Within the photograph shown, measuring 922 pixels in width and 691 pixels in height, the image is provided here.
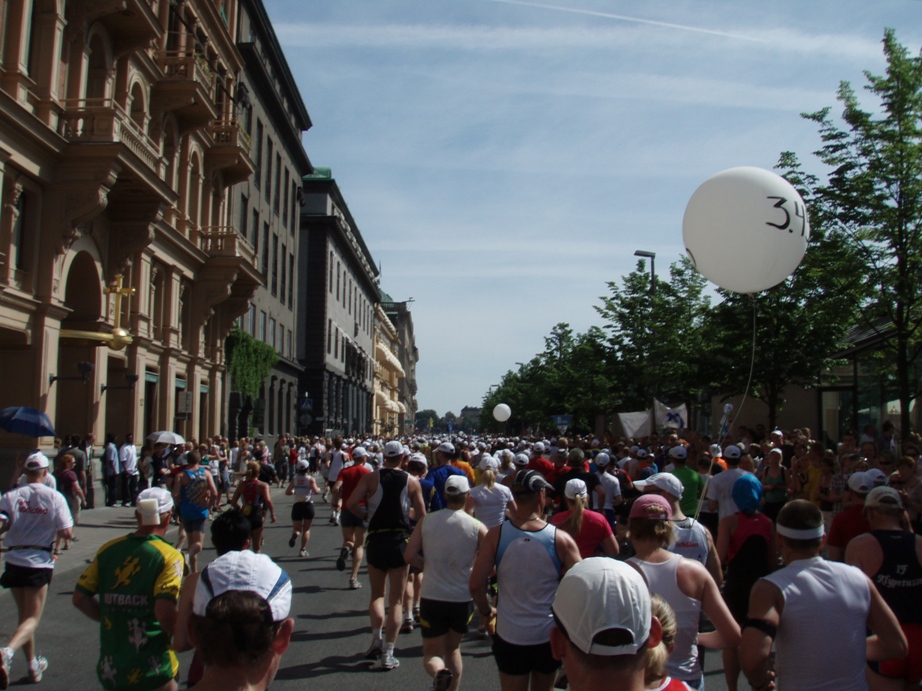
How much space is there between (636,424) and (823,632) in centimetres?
2433

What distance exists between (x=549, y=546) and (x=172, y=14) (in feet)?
93.9

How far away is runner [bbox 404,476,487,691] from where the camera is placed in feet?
21.2

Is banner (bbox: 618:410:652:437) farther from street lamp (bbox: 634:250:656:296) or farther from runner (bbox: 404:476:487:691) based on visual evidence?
runner (bbox: 404:476:487:691)

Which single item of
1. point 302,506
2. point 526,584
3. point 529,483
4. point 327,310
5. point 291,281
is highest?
point 291,281

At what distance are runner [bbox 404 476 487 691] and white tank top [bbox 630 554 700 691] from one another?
7.09 feet

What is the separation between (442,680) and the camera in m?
6.11

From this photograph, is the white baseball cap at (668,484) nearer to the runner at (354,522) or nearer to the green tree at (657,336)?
the runner at (354,522)

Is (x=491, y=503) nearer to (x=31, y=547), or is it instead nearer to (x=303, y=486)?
(x=31, y=547)

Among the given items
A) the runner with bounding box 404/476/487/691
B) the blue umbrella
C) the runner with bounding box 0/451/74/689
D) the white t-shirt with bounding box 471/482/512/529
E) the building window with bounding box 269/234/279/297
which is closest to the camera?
the runner with bounding box 404/476/487/691

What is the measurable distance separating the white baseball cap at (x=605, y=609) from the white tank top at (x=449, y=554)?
4.16 m

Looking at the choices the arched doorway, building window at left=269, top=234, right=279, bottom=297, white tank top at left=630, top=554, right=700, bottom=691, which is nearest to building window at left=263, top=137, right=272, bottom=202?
building window at left=269, top=234, right=279, bottom=297

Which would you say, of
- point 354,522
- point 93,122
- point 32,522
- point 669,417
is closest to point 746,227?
point 32,522

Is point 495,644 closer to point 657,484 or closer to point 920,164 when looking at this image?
point 657,484

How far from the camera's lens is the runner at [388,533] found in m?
8.12
